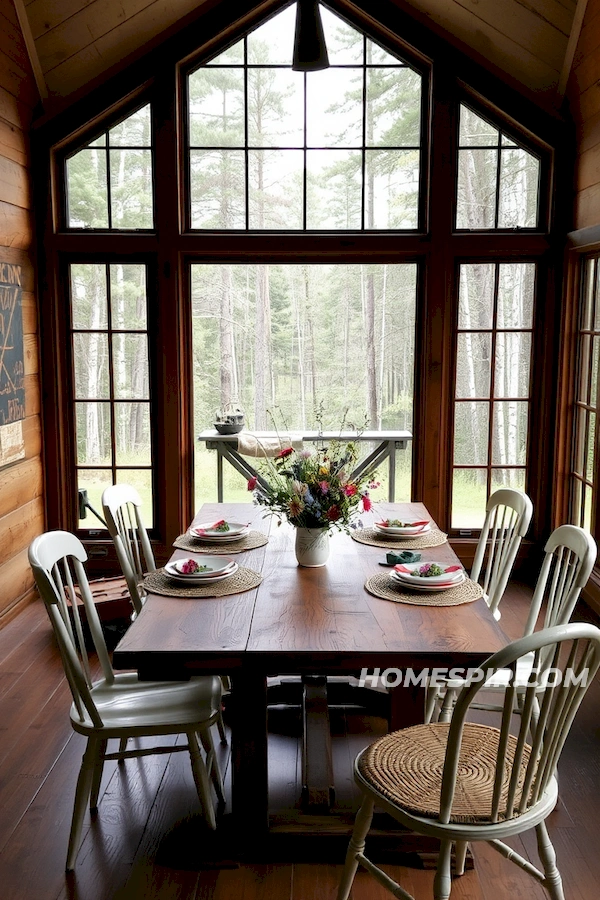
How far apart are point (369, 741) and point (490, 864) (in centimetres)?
78

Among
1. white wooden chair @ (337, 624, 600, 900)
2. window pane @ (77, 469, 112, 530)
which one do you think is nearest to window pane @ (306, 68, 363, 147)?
window pane @ (77, 469, 112, 530)

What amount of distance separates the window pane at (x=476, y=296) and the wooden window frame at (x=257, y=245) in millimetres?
77

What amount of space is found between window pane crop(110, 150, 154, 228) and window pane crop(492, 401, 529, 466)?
2411mm

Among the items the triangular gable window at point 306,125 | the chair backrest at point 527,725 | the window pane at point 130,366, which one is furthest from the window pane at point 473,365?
the chair backrest at point 527,725

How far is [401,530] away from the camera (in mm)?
3369

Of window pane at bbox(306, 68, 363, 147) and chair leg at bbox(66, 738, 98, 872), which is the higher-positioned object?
window pane at bbox(306, 68, 363, 147)

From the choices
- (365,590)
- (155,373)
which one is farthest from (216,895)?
(155,373)

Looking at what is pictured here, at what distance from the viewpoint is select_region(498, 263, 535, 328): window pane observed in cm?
518

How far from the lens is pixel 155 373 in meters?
5.21

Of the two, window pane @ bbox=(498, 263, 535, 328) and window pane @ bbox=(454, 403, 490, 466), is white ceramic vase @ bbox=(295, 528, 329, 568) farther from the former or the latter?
window pane @ bbox=(498, 263, 535, 328)

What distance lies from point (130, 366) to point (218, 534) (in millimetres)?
2228

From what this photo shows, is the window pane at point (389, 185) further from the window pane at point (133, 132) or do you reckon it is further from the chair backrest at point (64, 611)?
the chair backrest at point (64, 611)

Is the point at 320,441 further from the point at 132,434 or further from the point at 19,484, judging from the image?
the point at 19,484

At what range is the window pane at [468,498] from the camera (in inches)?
210
